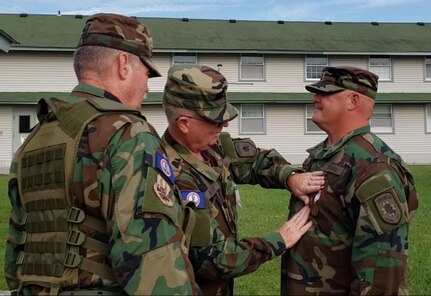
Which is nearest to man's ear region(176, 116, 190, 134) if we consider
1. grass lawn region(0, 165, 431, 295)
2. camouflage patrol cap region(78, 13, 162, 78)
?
camouflage patrol cap region(78, 13, 162, 78)

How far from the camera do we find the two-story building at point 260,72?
79.0 ft

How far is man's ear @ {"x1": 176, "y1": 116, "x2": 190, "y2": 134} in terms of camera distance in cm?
243

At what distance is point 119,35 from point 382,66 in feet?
88.5

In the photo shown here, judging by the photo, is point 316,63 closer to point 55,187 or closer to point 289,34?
point 289,34

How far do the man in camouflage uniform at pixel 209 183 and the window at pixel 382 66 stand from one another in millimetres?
→ 25970

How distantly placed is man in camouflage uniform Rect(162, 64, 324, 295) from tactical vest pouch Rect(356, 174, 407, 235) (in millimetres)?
291

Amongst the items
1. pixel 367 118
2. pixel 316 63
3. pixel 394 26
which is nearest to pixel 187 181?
pixel 367 118

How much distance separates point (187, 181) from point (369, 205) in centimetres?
82

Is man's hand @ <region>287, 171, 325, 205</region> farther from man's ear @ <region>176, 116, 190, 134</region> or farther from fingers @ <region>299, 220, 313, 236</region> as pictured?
man's ear @ <region>176, 116, 190, 134</region>

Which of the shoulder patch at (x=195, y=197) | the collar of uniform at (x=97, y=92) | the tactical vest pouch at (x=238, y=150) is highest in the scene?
the collar of uniform at (x=97, y=92)

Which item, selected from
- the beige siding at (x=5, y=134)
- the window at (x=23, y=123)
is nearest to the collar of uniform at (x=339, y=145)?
the window at (x=23, y=123)

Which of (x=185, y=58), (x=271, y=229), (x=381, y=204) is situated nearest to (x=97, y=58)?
(x=381, y=204)

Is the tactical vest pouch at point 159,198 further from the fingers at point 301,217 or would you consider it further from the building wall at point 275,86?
the building wall at point 275,86

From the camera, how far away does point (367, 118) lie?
9.20ft
